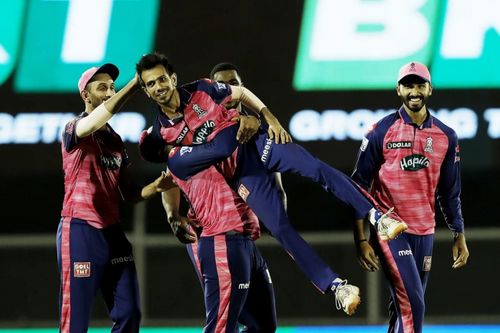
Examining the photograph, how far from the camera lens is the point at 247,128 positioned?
621 centimetres

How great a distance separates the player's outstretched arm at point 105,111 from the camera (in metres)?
6.09

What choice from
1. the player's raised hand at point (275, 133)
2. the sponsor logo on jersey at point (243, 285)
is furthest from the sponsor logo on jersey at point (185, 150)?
the sponsor logo on jersey at point (243, 285)

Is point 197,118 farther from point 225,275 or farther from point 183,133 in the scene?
point 225,275

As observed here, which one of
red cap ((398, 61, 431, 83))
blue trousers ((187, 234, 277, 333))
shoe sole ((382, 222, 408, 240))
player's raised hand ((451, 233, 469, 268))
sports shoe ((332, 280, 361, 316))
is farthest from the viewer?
player's raised hand ((451, 233, 469, 268))

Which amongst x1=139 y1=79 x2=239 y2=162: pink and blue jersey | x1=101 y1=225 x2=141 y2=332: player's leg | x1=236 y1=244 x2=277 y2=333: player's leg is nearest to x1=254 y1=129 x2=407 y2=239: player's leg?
x1=139 y1=79 x2=239 y2=162: pink and blue jersey

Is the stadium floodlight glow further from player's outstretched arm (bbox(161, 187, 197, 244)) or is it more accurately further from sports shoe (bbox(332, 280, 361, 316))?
sports shoe (bbox(332, 280, 361, 316))

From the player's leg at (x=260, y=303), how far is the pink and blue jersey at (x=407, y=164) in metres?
0.73

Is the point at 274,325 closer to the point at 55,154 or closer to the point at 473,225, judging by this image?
the point at 55,154

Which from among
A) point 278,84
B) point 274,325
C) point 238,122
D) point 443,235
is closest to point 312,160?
point 238,122

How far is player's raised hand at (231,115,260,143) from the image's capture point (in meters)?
6.21

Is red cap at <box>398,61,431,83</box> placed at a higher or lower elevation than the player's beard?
higher

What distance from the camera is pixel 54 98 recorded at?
32.2 ft

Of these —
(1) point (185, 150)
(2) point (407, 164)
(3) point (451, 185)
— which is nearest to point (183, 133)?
(1) point (185, 150)

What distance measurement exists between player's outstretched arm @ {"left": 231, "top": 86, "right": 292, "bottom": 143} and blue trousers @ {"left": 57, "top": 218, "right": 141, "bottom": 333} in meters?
0.94
